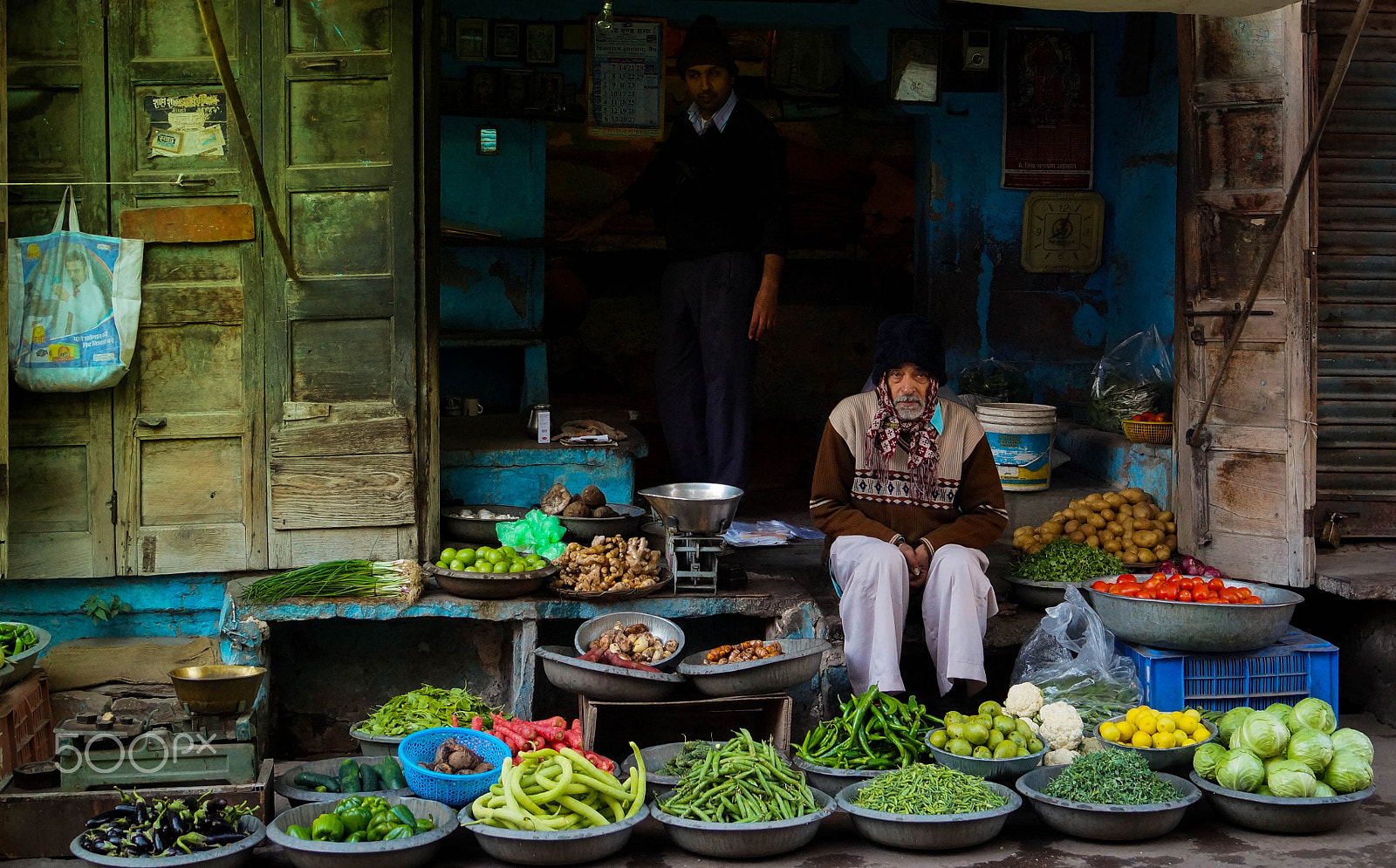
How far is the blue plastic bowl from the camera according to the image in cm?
424

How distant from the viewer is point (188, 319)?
5570mm

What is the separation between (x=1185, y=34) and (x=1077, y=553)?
8.15ft

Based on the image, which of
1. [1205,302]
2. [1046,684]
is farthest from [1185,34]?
[1046,684]

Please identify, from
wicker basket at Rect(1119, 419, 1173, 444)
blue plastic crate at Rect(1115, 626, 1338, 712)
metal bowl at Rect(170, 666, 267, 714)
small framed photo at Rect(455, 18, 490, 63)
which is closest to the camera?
metal bowl at Rect(170, 666, 267, 714)

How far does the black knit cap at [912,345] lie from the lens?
203 inches

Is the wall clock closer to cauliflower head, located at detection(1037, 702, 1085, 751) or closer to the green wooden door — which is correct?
cauliflower head, located at detection(1037, 702, 1085, 751)

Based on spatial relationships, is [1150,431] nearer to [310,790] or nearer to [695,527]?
[695,527]

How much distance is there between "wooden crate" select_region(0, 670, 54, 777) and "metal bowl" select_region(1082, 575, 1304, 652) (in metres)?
4.20

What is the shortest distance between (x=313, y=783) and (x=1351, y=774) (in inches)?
142

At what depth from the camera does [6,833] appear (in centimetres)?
403

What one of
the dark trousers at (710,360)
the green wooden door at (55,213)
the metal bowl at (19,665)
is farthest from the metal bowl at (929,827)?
the green wooden door at (55,213)

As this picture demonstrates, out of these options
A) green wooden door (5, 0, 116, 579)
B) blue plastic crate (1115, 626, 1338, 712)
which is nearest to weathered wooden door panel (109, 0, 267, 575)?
green wooden door (5, 0, 116, 579)

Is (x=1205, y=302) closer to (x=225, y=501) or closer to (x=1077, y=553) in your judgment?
(x=1077, y=553)

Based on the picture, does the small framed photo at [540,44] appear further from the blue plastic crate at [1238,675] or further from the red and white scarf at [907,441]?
the blue plastic crate at [1238,675]
